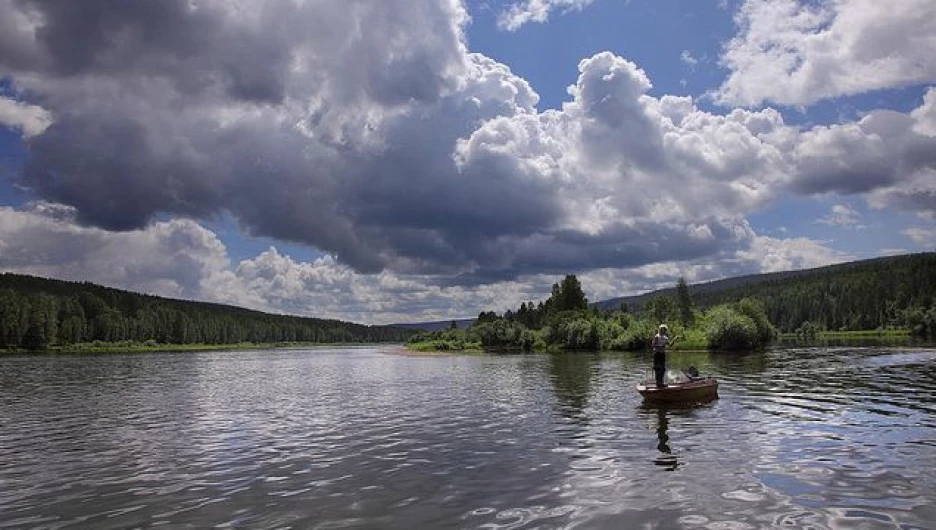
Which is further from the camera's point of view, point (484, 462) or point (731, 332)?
point (731, 332)

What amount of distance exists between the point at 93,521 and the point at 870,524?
21280mm

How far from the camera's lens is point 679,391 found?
40.4m

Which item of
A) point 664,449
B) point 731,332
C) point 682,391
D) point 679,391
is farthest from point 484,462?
point 731,332

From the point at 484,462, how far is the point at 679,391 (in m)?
20.1

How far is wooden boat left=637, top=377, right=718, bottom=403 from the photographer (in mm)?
40438

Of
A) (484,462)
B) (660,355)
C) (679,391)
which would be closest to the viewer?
(484,462)

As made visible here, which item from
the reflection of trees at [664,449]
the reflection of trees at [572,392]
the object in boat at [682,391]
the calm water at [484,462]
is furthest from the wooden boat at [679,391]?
the reflection of trees at [572,392]

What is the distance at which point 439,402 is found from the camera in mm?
48688

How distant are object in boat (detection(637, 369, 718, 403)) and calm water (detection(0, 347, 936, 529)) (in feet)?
3.03

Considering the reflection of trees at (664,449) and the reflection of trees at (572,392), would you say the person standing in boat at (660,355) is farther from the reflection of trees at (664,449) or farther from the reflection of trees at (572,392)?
the reflection of trees at (664,449)

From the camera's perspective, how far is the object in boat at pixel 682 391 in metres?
40.5

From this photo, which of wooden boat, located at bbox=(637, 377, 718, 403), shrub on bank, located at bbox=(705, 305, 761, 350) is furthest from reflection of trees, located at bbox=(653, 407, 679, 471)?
shrub on bank, located at bbox=(705, 305, 761, 350)

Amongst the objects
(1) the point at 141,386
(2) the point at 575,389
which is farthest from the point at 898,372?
(1) the point at 141,386

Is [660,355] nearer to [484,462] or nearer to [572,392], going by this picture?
[572,392]
